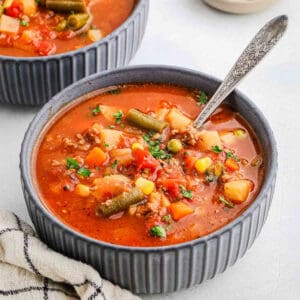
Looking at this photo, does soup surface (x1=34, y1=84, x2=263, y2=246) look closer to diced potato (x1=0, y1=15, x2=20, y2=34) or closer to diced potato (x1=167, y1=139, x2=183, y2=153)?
diced potato (x1=167, y1=139, x2=183, y2=153)

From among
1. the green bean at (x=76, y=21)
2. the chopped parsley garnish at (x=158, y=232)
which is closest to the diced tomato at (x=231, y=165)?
the chopped parsley garnish at (x=158, y=232)

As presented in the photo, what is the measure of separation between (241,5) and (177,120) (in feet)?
4.69

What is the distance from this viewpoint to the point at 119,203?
364cm

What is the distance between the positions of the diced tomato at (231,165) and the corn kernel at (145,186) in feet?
1.18

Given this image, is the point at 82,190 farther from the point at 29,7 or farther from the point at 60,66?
the point at 29,7

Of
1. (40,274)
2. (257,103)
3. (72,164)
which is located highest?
(72,164)

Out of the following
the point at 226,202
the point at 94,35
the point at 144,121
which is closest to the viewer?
the point at 226,202

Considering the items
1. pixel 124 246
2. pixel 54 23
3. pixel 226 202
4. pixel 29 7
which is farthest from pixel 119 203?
pixel 29 7

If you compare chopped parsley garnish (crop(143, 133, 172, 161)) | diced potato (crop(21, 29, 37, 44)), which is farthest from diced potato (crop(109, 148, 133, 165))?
diced potato (crop(21, 29, 37, 44))

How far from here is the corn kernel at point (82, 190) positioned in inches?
148

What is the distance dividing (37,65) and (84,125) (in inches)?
17.5

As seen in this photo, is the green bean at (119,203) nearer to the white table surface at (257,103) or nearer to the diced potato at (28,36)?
the white table surface at (257,103)

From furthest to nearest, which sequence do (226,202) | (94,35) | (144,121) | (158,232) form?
(94,35), (144,121), (226,202), (158,232)

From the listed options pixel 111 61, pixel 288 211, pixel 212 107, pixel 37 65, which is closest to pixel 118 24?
pixel 111 61
